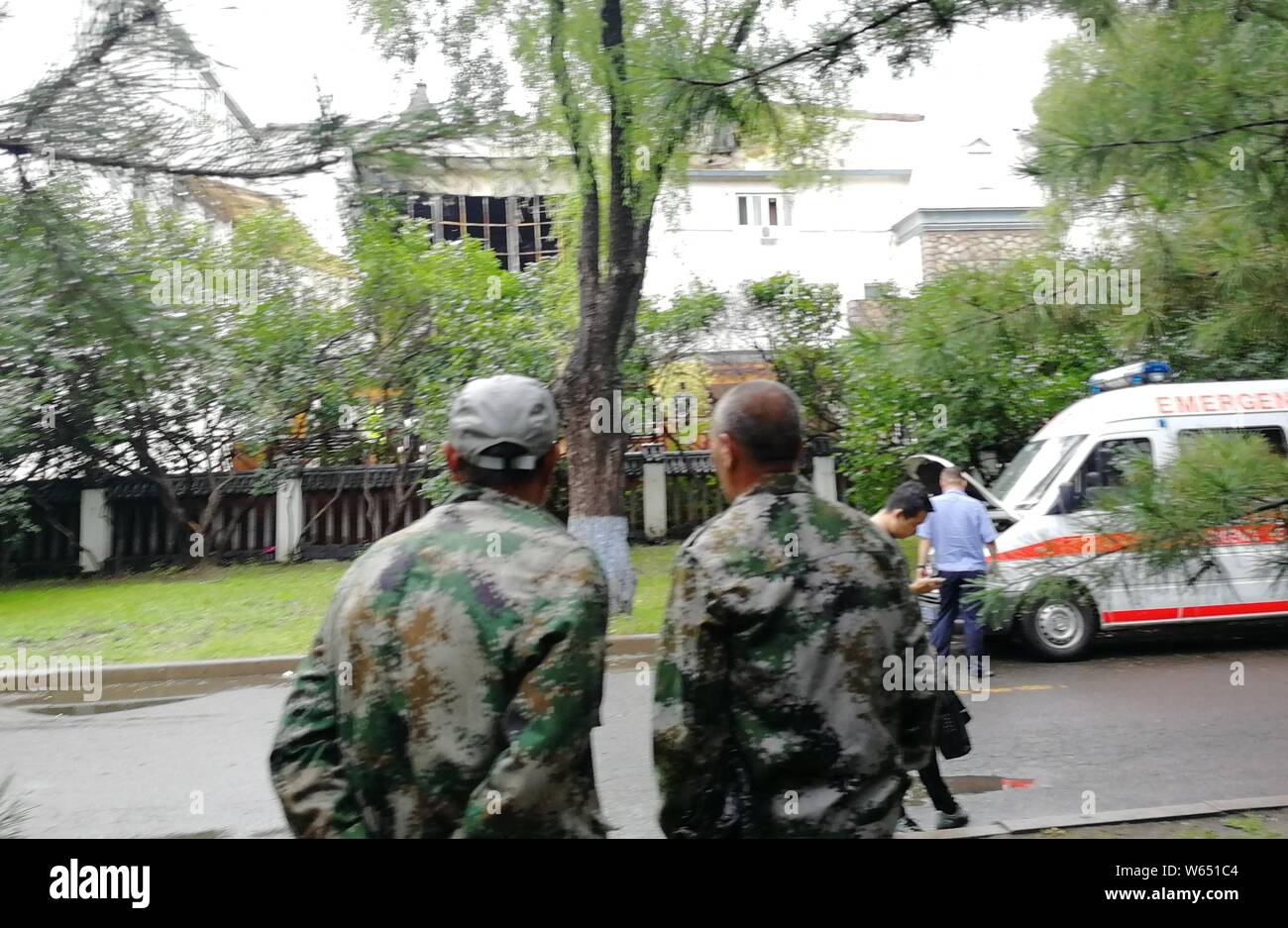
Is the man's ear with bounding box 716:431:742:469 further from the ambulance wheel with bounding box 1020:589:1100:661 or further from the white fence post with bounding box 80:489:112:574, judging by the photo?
the white fence post with bounding box 80:489:112:574

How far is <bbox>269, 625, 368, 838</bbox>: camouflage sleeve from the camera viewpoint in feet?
6.68

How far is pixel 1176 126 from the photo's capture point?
3.74 meters

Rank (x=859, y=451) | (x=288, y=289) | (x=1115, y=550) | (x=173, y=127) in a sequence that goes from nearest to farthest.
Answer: (x=173, y=127) → (x=1115, y=550) → (x=859, y=451) → (x=288, y=289)

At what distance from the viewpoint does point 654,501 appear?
57.8ft

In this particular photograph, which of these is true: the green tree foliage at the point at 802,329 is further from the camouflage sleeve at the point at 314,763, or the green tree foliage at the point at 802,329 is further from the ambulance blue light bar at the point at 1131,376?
the camouflage sleeve at the point at 314,763

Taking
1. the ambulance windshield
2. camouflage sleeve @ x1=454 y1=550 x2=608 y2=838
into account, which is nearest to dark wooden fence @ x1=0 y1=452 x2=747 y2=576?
the ambulance windshield

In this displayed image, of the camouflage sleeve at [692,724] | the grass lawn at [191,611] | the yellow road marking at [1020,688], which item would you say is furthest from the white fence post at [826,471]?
the camouflage sleeve at [692,724]

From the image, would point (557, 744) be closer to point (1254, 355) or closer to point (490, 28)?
point (1254, 355)

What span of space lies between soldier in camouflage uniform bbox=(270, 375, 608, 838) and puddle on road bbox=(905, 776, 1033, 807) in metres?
4.31

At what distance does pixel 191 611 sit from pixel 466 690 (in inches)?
482

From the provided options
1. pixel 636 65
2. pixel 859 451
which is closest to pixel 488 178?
pixel 636 65

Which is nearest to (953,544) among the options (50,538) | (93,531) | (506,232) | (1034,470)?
(1034,470)

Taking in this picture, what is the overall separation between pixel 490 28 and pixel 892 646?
9757 mm

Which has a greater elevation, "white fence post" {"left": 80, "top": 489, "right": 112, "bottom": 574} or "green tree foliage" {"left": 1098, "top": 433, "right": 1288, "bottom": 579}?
"green tree foliage" {"left": 1098, "top": 433, "right": 1288, "bottom": 579}
